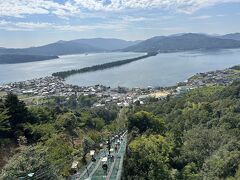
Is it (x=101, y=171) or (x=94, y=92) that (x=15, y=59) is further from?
(x=101, y=171)

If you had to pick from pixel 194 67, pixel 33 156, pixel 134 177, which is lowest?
pixel 194 67

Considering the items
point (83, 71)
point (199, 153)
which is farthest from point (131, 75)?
point (199, 153)

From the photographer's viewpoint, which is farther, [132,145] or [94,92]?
[94,92]

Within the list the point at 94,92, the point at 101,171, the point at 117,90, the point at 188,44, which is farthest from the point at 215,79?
the point at 188,44

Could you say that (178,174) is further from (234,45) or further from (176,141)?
(234,45)

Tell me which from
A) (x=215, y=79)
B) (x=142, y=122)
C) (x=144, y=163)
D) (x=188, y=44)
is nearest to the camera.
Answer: (x=144, y=163)

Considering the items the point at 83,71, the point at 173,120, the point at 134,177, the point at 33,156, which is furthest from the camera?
the point at 83,71

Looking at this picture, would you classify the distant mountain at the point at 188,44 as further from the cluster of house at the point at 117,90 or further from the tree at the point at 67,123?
the tree at the point at 67,123
